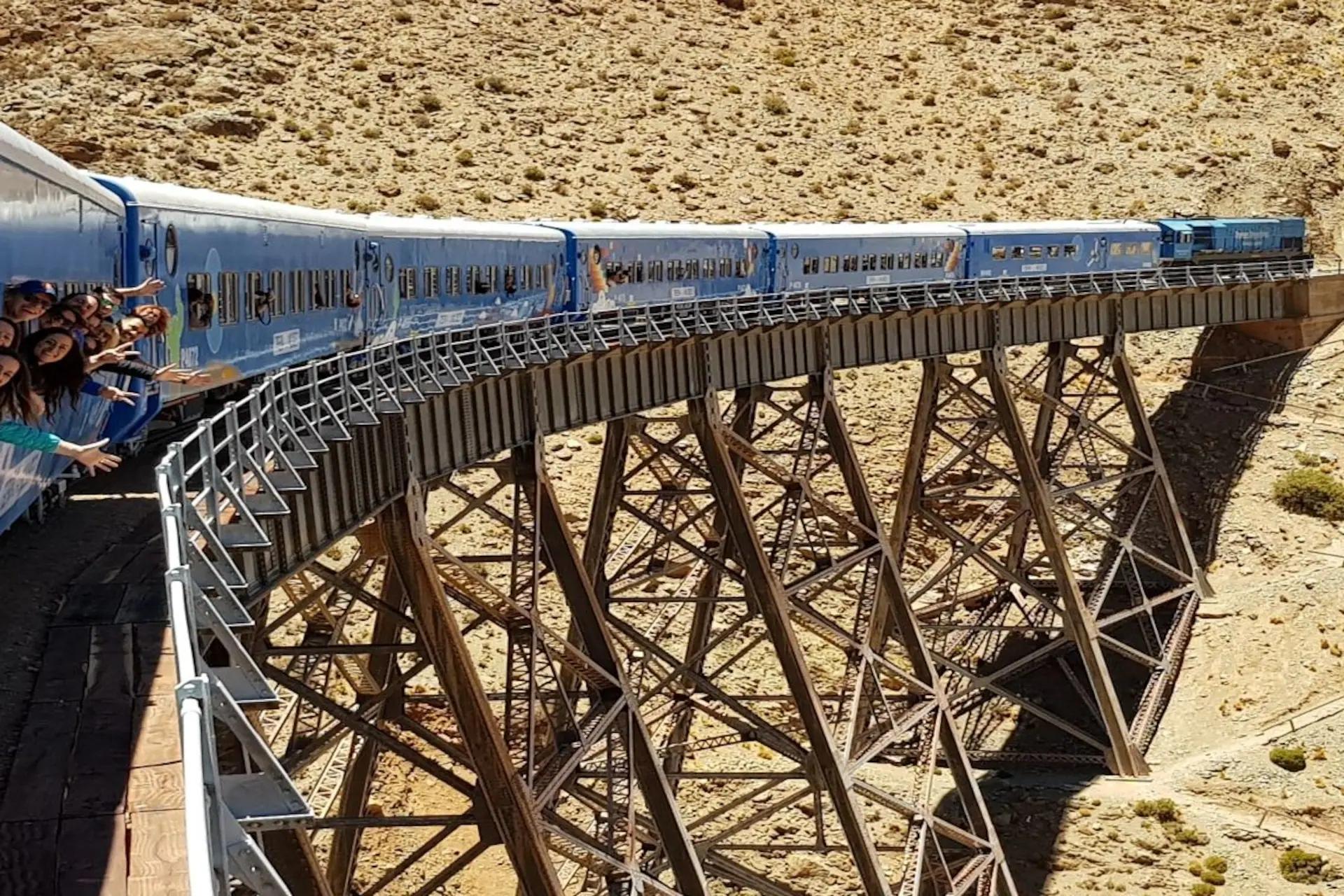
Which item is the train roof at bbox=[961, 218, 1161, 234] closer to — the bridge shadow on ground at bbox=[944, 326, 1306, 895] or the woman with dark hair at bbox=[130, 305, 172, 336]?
the bridge shadow on ground at bbox=[944, 326, 1306, 895]

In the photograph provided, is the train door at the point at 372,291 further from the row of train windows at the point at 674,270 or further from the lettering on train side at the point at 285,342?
the row of train windows at the point at 674,270

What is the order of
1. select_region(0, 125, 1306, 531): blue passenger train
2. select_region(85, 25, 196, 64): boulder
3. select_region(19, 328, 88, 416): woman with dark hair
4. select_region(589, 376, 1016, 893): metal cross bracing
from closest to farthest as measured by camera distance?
select_region(19, 328, 88, 416): woman with dark hair, select_region(0, 125, 1306, 531): blue passenger train, select_region(589, 376, 1016, 893): metal cross bracing, select_region(85, 25, 196, 64): boulder

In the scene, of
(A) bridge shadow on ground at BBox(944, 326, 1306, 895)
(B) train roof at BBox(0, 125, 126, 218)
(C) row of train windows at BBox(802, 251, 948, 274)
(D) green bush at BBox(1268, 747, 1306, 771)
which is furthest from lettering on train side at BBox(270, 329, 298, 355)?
(D) green bush at BBox(1268, 747, 1306, 771)

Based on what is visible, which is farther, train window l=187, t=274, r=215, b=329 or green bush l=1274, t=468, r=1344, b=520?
green bush l=1274, t=468, r=1344, b=520

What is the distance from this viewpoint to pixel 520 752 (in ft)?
90.4

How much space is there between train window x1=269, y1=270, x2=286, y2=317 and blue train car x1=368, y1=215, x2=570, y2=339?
3141mm

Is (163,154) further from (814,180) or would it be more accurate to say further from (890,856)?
(890,856)

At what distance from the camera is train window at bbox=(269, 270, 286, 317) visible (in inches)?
678

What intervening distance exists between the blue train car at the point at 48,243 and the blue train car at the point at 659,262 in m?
15.1

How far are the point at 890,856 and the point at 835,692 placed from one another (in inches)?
137

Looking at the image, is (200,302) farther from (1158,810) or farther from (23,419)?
(1158,810)

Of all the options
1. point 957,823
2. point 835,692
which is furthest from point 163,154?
point 957,823

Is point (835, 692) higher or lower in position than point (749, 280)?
lower

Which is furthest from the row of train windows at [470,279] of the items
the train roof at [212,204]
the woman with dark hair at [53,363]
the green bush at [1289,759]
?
the green bush at [1289,759]
